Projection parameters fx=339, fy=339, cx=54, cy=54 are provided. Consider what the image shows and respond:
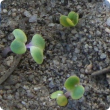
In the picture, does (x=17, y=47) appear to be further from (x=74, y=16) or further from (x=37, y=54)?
(x=74, y=16)

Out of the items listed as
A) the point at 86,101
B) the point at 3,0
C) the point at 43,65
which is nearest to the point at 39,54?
the point at 43,65

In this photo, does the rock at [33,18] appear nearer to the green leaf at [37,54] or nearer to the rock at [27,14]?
the rock at [27,14]

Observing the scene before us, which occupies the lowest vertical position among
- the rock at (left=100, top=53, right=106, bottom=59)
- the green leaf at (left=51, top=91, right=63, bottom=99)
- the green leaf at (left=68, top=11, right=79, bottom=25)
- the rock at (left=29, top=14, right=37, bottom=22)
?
the green leaf at (left=51, top=91, right=63, bottom=99)

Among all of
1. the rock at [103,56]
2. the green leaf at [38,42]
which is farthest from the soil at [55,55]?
the green leaf at [38,42]

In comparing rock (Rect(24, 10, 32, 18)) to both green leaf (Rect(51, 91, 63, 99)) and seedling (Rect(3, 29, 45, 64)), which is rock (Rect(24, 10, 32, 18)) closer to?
seedling (Rect(3, 29, 45, 64))

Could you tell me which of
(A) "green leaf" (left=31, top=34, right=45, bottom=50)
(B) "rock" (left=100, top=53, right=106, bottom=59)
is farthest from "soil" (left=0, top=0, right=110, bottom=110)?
(A) "green leaf" (left=31, top=34, right=45, bottom=50)

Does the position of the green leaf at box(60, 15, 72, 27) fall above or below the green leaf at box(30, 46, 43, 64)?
above

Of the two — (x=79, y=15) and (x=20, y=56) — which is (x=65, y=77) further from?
(x=79, y=15)
